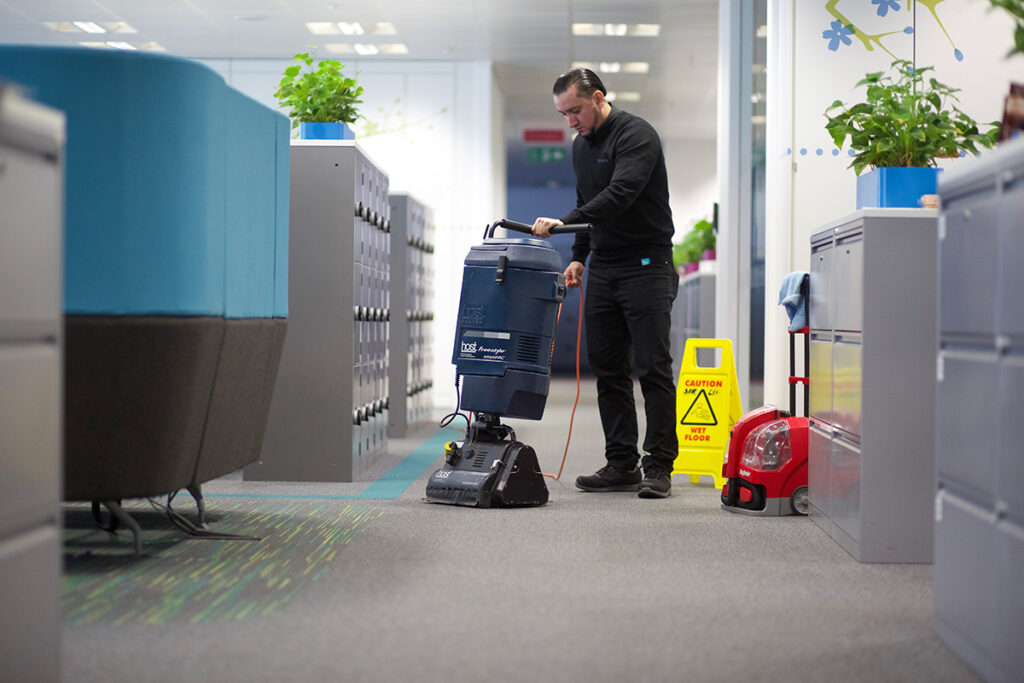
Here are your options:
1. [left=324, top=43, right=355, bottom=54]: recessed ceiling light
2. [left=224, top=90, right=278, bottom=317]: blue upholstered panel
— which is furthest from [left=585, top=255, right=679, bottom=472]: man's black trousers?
[left=324, top=43, right=355, bottom=54]: recessed ceiling light

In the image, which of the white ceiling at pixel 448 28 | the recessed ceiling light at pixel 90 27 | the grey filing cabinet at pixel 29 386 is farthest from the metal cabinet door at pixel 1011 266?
the recessed ceiling light at pixel 90 27

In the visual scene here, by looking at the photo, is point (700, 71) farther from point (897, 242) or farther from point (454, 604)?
point (454, 604)

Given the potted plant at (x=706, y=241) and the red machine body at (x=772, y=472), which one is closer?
the red machine body at (x=772, y=472)

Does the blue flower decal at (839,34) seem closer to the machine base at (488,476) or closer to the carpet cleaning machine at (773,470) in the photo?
the carpet cleaning machine at (773,470)

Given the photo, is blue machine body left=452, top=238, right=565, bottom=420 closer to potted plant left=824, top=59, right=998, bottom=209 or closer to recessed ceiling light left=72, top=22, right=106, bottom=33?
potted plant left=824, top=59, right=998, bottom=209

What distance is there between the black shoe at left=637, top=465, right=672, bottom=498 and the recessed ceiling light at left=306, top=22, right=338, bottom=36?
6585 mm

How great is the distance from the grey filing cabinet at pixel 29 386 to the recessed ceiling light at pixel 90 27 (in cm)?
856

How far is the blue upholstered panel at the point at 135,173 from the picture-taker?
2.24 m

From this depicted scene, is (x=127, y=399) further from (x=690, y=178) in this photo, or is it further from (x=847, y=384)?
(x=690, y=178)

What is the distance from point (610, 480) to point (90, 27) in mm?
7650

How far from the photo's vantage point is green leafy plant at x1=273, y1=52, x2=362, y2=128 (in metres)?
4.17

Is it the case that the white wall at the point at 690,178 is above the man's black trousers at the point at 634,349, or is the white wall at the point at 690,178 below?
above

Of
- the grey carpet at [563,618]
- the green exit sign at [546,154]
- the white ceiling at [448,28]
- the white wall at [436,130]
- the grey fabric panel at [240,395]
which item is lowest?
the grey carpet at [563,618]

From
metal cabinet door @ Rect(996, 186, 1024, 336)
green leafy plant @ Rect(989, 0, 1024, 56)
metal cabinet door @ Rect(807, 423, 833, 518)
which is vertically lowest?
metal cabinet door @ Rect(807, 423, 833, 518)
